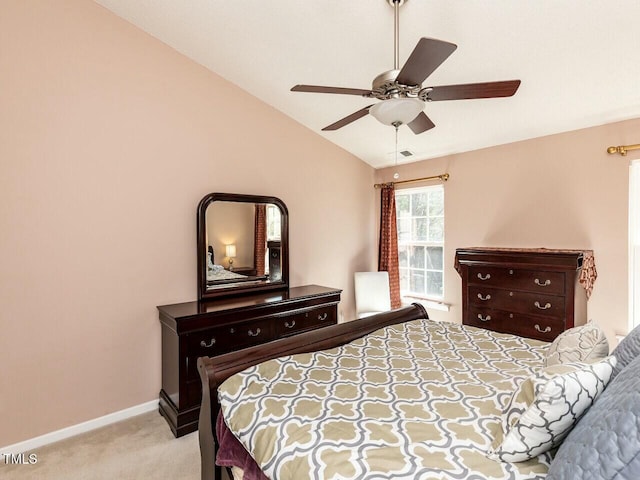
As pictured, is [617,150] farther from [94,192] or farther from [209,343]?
[94,192]

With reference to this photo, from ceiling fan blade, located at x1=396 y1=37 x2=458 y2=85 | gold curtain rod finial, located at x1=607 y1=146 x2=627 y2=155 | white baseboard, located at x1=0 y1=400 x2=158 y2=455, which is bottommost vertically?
white baseboard, located at x1=0 y1=400 x2=158 y2=455

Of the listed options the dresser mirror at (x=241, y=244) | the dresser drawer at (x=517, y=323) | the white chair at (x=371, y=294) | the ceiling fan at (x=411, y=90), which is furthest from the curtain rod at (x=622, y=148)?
the dresser mirror at (x=241, y=244)

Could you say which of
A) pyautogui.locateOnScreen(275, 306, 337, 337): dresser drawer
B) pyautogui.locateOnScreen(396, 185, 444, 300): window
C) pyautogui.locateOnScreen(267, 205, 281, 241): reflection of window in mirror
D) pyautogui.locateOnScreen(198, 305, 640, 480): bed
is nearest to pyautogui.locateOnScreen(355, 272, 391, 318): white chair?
pyautogui.locateOnScreen(396, 185, 444, 300): window

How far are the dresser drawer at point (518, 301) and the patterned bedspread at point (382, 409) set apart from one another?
920mm

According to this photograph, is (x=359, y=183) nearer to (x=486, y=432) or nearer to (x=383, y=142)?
(x=383, y=142)

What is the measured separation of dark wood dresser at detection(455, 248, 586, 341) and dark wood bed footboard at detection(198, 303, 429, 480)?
4.92 feet

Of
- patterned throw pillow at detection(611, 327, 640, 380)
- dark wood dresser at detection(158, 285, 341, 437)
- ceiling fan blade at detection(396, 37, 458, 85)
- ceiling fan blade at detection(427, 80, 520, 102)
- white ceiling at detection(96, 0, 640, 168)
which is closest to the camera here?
patterned throw pillow at detection(611, 327, 640, 380)

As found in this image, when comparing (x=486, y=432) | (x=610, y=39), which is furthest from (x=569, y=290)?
(x=486, y=432)

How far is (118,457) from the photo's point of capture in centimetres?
210

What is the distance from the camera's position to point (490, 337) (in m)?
2.08

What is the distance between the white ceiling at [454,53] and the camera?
6.35 ft

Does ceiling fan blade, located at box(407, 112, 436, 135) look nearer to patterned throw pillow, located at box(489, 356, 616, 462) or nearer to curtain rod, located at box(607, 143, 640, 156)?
patterned throw pillow, located at box(489, 356, 616, 462)

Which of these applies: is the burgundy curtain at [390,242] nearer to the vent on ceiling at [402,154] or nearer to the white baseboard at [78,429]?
the vent on ceiling at [402,154]

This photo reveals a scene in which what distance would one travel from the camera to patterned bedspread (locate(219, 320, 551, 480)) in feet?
3.27
